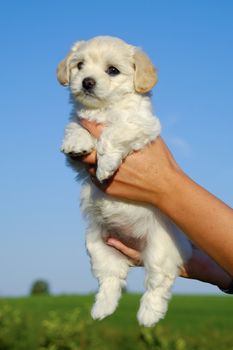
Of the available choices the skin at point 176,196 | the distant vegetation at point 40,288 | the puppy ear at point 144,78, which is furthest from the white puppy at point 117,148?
the distant vegetation at point 40,288

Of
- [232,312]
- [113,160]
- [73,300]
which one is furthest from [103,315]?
[73,300]

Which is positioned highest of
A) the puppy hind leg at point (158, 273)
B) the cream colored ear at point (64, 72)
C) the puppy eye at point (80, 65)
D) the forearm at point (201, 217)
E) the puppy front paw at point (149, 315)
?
the puppy eye at point (80, 65)

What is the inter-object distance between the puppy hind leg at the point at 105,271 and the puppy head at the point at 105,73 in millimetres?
1217

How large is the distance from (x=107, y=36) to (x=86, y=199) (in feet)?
4.53

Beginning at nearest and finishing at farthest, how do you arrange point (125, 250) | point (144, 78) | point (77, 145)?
point (77, 145) → point (144, 78) → point (125, 250)

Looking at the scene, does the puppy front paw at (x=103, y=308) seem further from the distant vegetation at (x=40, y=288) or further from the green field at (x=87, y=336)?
the distant vegetation at (x=40, y=288)

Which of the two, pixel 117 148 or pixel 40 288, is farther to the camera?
pixel 40 288

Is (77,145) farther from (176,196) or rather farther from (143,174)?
(176,196)

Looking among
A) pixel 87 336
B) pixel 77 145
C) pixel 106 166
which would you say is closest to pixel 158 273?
pixel 106 166

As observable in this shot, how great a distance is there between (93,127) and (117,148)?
1.24 feet

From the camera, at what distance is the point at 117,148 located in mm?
4742

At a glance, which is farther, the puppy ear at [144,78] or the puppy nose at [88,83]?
the puppy ear at [144,78]

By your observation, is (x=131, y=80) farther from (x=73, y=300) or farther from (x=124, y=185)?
(x=73, y=300)

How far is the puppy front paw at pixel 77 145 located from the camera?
4746 mm
